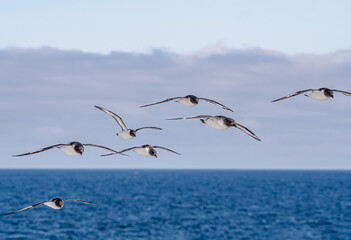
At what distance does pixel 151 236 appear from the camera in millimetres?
132625

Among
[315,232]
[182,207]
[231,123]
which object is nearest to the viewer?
[231,123]

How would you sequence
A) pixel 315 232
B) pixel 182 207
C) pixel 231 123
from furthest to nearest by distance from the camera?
pixel 182 207, pixel 315 232, pixel 231 123

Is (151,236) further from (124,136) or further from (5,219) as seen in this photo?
(124,136)

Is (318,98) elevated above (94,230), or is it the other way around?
(318,98)

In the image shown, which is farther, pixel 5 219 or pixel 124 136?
pixel 5 219

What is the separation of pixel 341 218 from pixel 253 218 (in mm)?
24463

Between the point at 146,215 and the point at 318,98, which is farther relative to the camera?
the point at 146,215

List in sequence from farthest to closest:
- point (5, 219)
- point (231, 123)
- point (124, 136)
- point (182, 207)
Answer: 1. point (182, 207)
2. point (5, 219)
3. point (124, 136)
4. point (231, 123)

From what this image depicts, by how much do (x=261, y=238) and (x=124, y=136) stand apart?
110526mm

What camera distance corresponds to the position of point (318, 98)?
2188 cm

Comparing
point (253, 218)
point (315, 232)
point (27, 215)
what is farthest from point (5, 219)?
point (315, 232)

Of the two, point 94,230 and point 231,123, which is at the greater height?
point 231,123

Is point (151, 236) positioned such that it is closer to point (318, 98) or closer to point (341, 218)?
point (341, 218)

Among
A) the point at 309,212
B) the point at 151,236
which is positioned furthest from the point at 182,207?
the point at 151,236
